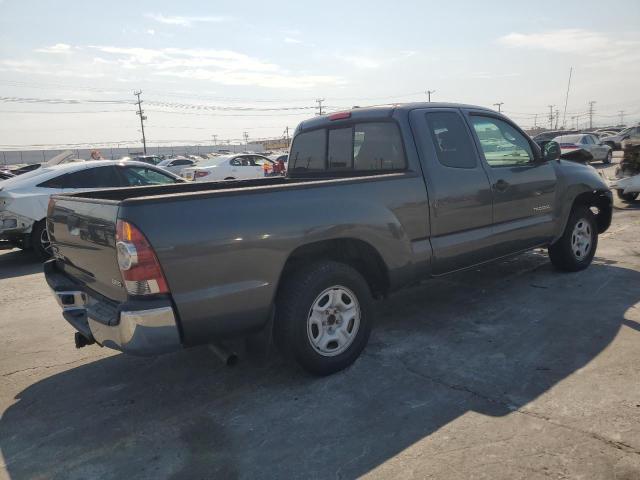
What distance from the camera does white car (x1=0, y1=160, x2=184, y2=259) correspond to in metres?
7.79

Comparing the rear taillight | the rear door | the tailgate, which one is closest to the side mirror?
the rear door

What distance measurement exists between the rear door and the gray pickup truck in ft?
0.04

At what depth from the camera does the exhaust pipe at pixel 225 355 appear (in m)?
3.10

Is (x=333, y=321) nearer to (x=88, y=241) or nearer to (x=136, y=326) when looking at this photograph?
(x=136, y=326)

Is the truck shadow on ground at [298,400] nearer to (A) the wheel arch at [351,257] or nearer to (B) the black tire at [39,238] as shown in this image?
(A) the wheel arch at [351,257]

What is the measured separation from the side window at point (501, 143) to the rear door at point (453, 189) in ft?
0.70

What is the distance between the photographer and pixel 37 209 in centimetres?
791

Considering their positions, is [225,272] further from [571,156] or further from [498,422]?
[571,156]

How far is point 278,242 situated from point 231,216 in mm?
355

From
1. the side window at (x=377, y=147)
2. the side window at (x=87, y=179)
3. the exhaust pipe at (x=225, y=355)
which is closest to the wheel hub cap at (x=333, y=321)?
the exhaust pipe at (x=225, y=355)

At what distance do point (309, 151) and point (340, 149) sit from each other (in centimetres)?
49

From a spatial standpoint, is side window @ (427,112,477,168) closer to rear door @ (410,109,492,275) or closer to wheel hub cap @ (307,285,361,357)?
rear door @ (410,109,492,275)

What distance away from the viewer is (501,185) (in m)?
4.61

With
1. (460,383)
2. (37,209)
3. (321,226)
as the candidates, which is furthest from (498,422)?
(37,209)
